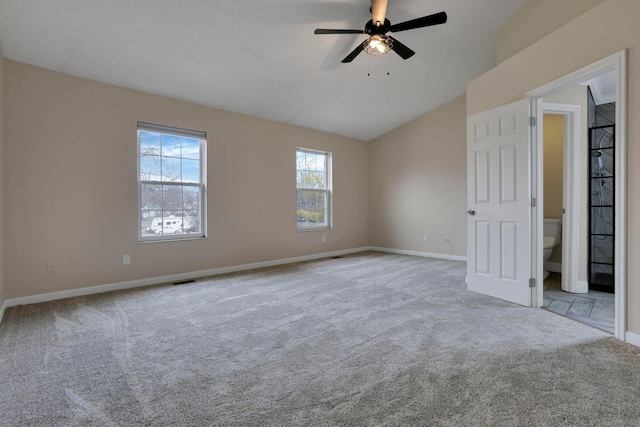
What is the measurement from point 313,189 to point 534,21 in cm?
399

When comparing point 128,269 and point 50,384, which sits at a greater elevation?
point 128,269

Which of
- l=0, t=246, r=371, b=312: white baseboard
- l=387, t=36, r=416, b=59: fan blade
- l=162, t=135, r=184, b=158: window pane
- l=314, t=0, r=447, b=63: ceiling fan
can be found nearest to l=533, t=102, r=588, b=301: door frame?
l=387, t=36, r=416, b=59: fan blade

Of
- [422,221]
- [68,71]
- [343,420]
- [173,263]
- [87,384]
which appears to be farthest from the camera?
[422,221]

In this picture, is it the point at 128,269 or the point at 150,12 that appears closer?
the point at 150,12

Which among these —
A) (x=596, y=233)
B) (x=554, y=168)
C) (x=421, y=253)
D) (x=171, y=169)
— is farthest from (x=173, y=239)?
(x=554, y=168)

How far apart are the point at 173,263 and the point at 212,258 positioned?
548 millimetres

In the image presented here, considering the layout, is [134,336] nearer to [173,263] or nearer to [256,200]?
[173,263]

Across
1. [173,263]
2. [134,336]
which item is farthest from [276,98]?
[134,336]

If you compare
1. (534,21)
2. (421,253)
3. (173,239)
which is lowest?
(421,253)

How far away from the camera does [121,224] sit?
148 inches

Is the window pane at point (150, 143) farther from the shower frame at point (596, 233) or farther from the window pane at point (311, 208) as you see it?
the shower frame at point (596, 233)

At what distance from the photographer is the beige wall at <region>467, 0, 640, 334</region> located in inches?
81.5

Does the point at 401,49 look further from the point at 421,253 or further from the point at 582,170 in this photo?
the point at 421,253

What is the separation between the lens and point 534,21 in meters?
3.15
